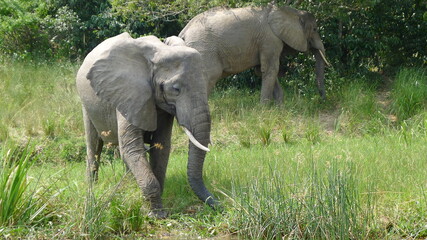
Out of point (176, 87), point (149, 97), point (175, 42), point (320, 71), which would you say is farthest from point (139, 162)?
point (320, 71)

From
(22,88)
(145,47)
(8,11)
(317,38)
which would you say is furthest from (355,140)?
(8,11)

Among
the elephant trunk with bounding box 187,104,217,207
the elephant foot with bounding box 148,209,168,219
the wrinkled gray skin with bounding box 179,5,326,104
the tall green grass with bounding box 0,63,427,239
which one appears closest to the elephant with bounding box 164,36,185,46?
the elephant trunk with bounding box 187,104,217,207

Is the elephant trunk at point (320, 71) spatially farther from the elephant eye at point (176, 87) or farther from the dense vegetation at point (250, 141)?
the elephant eye at point (176, 87)

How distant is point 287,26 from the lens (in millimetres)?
13547

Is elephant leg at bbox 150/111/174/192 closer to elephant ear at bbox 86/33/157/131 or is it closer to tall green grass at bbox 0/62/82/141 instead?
elephant ear at bbox 86/33/157/131

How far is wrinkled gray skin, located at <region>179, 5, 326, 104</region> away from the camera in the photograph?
13.0m

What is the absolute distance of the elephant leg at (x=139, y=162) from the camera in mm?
7340

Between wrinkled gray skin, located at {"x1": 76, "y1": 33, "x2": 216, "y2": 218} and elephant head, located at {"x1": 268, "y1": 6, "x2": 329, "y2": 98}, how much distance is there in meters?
5.94

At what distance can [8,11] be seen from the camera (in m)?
17.2

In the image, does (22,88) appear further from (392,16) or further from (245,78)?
(392,16)

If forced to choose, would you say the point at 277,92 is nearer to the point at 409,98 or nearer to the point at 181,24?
the point at 409,98

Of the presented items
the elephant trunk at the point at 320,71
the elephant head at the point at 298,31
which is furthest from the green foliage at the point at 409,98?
the elephant head at the point at 298,31

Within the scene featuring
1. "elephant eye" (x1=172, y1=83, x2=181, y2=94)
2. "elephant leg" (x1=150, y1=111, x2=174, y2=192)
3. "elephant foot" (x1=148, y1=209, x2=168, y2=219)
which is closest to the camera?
"elephant eye" (x1=172, y1=83, x2=181, y2=94)

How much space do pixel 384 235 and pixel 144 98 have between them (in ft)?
9.16
